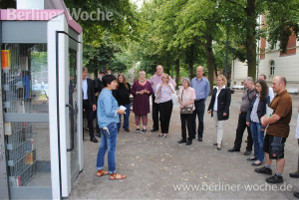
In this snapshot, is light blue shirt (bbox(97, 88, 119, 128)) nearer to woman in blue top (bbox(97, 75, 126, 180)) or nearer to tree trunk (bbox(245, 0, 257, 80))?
woman in blue top (bbox(97, 75, 126, 180))

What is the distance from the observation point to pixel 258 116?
5.12 m

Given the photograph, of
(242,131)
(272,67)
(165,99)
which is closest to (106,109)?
(165,99)

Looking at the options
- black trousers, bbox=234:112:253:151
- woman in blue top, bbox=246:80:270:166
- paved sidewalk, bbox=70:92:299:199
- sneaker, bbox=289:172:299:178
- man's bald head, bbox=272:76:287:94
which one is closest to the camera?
paved sidewalk, bbox=70:92:299:199

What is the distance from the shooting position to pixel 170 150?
6211 mm

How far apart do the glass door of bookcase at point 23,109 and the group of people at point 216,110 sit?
0.91 m

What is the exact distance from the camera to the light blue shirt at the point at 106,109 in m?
4.20

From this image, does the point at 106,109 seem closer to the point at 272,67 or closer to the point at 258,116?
the point at 258,116

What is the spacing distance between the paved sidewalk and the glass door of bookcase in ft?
2.52

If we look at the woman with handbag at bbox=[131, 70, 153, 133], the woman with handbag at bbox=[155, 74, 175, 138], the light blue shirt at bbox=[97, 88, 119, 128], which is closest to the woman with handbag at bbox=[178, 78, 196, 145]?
the woman with handbag at bbox=[155, 74, 175, 138]

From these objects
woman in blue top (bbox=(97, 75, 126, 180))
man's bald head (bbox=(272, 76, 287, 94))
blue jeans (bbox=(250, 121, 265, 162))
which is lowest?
blue jeans (bbox=(250, 121, 265, 162))

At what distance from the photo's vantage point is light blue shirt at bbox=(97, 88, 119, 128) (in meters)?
4.20

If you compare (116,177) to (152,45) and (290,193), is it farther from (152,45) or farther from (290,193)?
(152,45)

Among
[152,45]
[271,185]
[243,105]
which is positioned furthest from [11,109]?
[152,45]

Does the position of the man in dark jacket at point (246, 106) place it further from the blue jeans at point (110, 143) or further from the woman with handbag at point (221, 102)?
the blue jeans at point (110, 143)
